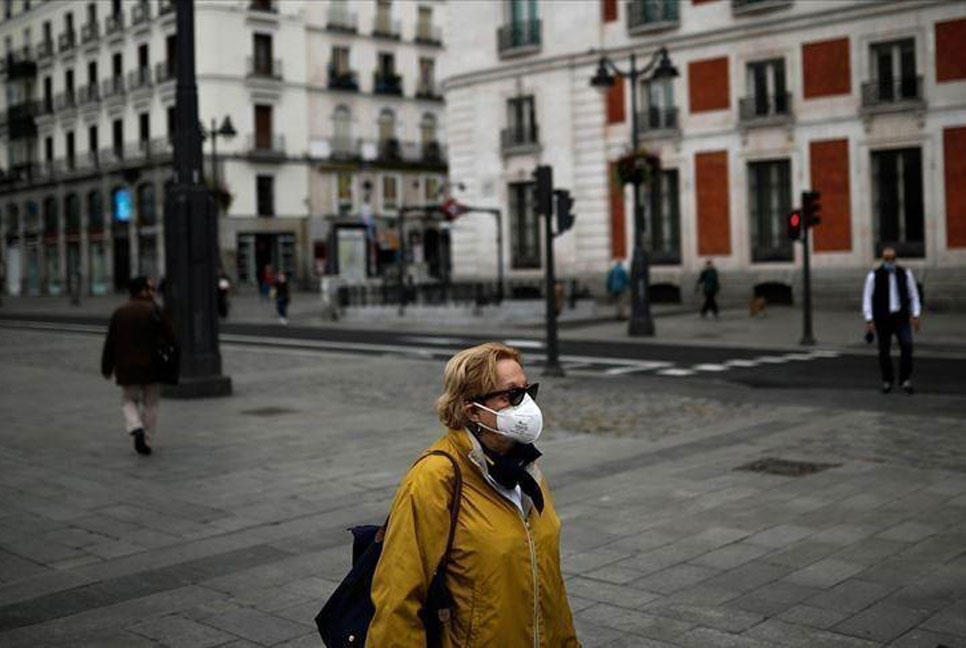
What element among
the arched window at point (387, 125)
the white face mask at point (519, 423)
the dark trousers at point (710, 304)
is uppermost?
the arched window at point (387, 125)

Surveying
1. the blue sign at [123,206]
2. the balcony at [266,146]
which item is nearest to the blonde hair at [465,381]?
the balcony at [266,146]

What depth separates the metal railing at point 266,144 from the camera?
53.7 m

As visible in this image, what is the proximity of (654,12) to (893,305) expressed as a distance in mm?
23232

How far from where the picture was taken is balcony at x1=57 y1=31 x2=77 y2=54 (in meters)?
62.0

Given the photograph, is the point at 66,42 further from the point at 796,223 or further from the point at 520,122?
the point at 796,223

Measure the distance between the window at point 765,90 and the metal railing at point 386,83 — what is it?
Result: 102 feet

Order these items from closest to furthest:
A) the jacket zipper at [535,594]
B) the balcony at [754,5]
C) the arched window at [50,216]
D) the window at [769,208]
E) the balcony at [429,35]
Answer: the jacket zipper at [535,594] → the balcony at [754,5] → the window at [769,208] → the balcony at [429,35] → the arched window at [50,216]

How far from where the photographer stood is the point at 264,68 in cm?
5488

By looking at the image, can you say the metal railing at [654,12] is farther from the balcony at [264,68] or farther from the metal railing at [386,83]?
the metal railing at [386,83]

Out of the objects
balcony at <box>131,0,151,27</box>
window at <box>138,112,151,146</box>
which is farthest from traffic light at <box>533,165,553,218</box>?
balcony at <box>131,0,151,27</box>

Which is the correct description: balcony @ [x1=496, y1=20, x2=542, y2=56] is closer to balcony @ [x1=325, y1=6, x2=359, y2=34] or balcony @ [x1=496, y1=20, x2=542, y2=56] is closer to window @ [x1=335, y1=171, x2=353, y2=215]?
window @ [x1=335, y1=171, x2=353, y2=215]

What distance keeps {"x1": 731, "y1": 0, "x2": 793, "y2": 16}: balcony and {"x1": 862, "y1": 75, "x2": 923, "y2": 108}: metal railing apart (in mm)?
3490

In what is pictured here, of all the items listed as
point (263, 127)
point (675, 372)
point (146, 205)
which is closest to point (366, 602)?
point (675, 372)

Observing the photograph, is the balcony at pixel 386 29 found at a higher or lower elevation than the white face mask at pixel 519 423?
higher
